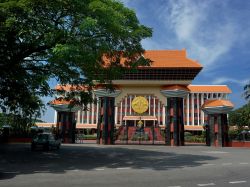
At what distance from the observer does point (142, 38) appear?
58.5 ft

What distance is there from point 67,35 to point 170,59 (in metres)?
24.4

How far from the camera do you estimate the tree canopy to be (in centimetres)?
1480

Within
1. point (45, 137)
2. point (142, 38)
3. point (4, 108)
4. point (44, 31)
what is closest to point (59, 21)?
point (44, 31)

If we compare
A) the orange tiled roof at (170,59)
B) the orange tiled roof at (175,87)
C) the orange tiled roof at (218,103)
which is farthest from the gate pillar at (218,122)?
the orange tiled roof at (170,59)

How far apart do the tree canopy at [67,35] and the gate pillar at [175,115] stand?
19018 millimetres

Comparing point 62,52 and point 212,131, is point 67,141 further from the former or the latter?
point 62,52

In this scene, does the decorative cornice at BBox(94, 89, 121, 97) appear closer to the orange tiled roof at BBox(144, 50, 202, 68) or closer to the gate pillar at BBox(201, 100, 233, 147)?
the orange tiled roof at BBox(144, 50, 202, 68)

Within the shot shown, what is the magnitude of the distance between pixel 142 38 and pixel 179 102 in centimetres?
2043

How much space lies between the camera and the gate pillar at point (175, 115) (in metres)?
36.6

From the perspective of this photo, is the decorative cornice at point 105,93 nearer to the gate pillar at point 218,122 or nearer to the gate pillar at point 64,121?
the gate pillar at point 64,121

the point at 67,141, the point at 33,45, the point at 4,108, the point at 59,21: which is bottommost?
the point at 67,141

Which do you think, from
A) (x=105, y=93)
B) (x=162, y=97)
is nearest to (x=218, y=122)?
(x=162, y=97)

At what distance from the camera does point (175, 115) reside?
120ft

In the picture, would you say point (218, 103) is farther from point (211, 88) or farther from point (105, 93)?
point (211, 88)
